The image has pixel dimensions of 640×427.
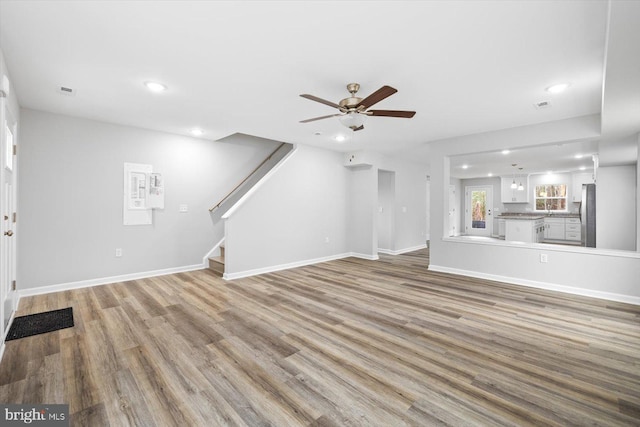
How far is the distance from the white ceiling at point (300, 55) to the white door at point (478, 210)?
25.9 ft

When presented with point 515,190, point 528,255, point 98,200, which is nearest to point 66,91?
point 98,200

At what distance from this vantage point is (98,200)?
447 centimetres

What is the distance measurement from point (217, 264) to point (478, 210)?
33.9 feet

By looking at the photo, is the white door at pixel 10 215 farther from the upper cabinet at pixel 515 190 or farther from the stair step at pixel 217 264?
the upper cabinet at pixel 515 190

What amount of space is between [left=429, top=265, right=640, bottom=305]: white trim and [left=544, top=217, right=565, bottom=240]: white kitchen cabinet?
22.1 ft

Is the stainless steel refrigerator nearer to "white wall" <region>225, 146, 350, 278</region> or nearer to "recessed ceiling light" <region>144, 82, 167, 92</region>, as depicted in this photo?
"white wall" <region>225, 146, 350, 278</region>

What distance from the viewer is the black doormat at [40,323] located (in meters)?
2.84

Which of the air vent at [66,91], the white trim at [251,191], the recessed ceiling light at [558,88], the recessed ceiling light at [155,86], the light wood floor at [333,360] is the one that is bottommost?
the light wood floor at [333,360]

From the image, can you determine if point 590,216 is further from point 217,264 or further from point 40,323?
point 40,323

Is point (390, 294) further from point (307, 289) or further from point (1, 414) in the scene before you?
point (1, 414)

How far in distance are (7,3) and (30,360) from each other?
2.62 m

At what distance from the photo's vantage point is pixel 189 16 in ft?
6.59

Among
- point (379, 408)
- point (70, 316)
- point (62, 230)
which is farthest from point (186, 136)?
point (379, 408)

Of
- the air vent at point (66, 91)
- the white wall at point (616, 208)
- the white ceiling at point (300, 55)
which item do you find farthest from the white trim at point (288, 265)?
the white wall at point (616, 208)
